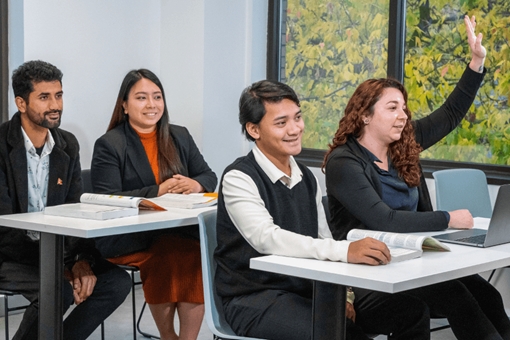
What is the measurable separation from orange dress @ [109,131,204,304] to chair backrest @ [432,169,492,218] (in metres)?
1.21

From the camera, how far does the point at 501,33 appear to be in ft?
14.3

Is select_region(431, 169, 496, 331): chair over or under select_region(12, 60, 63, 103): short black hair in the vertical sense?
under

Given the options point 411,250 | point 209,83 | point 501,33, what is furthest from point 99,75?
point 411,250

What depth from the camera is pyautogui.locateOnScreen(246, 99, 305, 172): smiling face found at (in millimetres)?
2584

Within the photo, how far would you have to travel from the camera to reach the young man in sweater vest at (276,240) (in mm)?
2299

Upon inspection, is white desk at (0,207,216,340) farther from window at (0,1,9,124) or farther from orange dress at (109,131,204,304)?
window at (0,1,9,124)

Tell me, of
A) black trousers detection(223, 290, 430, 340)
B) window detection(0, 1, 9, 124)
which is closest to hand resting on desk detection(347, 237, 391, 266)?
black trousers detection(223, 290, 430, 340)

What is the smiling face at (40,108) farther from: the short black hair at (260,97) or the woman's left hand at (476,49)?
Answer: the woman's left hand at (476,49)

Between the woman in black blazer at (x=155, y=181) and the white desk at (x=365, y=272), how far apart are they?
1.28 meters

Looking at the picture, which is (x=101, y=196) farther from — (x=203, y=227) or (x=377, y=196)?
(x=377, y=196)

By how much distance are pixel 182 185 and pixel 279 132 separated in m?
1.15

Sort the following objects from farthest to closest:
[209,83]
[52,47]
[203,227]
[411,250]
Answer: [209,83] < [52,47] < [203,227] < [411,250]

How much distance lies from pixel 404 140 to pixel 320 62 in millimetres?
2353

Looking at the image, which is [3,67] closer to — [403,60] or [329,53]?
[329,53]
